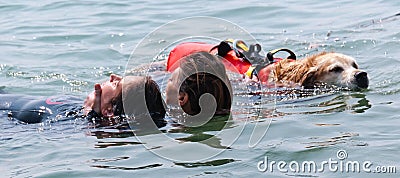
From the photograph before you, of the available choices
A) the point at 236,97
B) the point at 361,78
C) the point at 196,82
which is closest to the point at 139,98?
the point at 196,82

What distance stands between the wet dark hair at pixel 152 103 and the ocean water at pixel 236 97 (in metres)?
0.22

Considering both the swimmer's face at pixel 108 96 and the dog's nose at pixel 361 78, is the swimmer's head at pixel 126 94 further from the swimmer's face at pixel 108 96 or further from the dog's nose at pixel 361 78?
the dog's nose at pixel 361 78

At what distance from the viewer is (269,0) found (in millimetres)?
12570

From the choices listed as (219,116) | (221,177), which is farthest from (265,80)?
(221,177)

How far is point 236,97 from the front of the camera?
22.0 feet

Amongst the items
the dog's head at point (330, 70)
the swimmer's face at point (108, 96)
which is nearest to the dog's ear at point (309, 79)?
the dog's head at point (330, 70)

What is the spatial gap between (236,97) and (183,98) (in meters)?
1.36

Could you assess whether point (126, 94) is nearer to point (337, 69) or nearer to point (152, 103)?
point (152, 103)

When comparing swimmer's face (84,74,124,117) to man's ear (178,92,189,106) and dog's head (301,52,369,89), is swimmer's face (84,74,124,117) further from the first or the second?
dog's head (301,52,369,89)

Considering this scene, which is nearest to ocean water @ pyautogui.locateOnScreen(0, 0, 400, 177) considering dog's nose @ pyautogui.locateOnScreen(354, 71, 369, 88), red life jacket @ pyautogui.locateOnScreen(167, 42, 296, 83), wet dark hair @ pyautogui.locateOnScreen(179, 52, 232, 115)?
dog's nose @ pyautogui.locateOnScreen(354, 71, 369, 88)

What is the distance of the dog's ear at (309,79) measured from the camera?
7.15 metres

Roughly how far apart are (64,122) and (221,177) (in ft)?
6.26

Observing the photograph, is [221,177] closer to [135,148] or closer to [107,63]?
[135,148]

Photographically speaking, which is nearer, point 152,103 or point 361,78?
point 152,103
